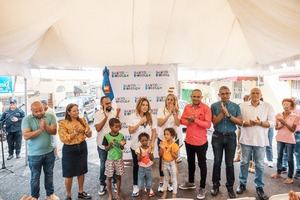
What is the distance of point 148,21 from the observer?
345 centimetres

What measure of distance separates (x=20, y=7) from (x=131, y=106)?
2898 mm

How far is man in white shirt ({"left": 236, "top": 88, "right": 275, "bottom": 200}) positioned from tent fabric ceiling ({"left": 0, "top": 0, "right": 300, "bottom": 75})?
820 mm

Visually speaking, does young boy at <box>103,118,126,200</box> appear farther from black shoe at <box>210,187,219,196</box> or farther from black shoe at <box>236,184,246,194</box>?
black shoe at <box>236,184,246,194</box>

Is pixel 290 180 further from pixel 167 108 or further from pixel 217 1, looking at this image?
pixel 217 1

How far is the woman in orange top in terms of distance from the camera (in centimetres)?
316

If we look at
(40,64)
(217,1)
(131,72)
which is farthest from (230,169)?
(40,64)

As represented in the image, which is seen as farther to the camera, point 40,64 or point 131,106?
point 131,106

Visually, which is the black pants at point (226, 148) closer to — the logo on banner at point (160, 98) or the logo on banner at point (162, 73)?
the logo on banner at point (160, 98)

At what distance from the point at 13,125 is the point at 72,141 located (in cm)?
313

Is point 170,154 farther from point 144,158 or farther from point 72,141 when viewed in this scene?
point 72,141

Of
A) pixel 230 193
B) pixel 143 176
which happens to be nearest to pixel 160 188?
pixel 143 176

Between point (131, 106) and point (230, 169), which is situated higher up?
point (131, 106)

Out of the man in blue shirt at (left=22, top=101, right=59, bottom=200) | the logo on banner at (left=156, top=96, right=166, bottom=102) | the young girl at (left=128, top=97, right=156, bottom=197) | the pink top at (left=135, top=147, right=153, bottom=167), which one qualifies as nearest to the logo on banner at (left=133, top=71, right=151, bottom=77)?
the logo on banner at (left=156, top=96, right=166, bottom=102)

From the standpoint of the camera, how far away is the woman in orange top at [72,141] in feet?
10.4
